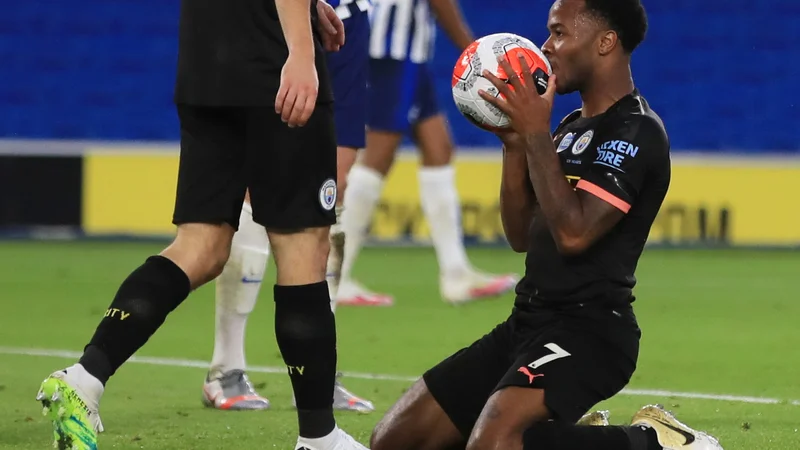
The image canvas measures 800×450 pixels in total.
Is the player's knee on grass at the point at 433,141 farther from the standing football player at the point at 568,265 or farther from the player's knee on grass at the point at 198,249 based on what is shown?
the player's knee on grass at the point at 198,249

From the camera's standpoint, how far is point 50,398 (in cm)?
331

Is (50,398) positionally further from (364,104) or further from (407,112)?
(407,112)

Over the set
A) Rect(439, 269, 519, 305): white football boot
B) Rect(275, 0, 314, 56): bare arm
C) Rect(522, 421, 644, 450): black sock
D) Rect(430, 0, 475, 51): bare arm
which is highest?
Rect(275, 0, 314, 56): bare arm

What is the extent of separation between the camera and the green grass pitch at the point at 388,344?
4.36 m

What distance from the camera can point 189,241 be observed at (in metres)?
Result: 3.72

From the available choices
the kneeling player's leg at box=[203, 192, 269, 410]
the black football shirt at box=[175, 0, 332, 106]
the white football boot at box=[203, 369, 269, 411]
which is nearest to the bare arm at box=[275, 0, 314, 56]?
the black football shirt at box=[175, 0, 332, 106]

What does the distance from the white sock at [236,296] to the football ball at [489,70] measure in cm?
134

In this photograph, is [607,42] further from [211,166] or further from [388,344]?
[388,344]

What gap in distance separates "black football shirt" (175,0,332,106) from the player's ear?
68 cm

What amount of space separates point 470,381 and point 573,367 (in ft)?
1.20

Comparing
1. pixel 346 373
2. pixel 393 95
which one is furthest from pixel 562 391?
pixel 393 95

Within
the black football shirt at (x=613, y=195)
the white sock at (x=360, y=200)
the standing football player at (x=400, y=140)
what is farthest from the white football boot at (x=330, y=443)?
the white sock at (x=360, y=200)

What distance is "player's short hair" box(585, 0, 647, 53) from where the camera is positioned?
3676 mm

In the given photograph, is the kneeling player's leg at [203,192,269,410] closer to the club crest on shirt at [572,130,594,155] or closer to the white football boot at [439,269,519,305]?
the club crest on shirt at [572,130,594,155]
